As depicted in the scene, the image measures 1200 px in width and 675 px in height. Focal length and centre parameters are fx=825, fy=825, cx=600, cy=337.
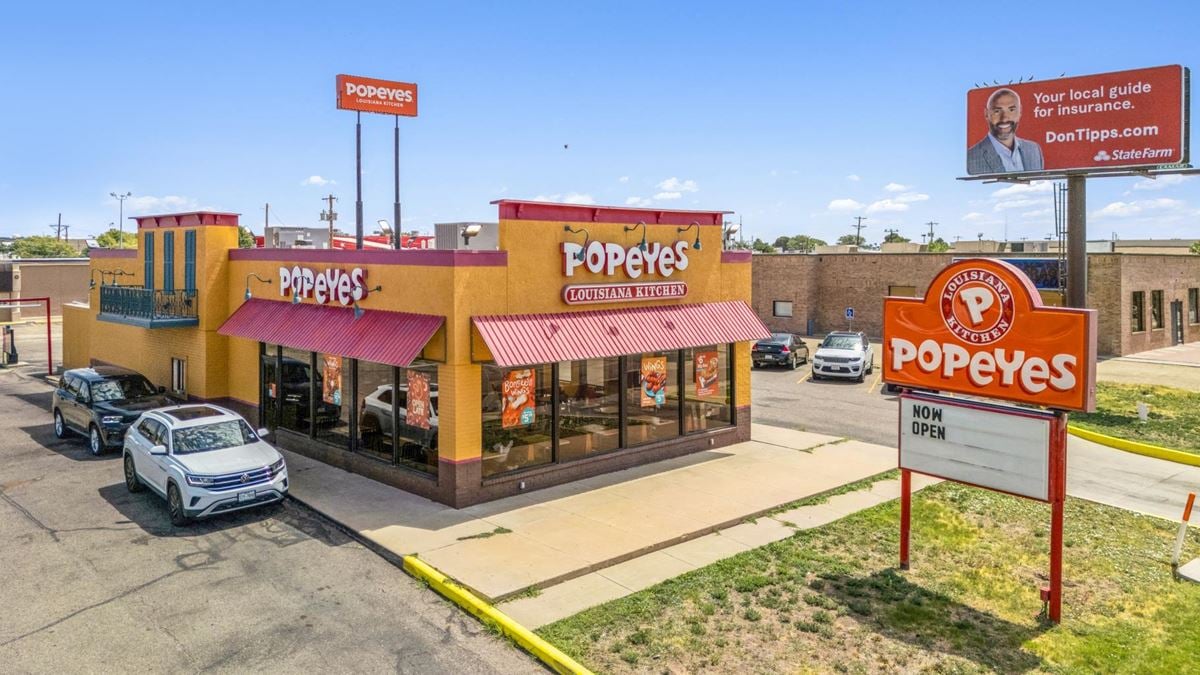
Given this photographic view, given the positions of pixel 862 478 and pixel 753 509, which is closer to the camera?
pixel 753 509

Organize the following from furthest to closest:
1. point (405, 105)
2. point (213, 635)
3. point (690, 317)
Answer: point (405, 105)
point (690, 317)
point (213, 635)

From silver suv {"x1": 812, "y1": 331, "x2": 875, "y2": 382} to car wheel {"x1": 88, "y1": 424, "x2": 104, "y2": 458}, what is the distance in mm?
24159

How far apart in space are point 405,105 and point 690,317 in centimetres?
1136

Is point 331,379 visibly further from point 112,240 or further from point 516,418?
point 112,240

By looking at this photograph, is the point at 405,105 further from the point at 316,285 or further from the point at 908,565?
the point at 908,565

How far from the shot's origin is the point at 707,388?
19.5 metres

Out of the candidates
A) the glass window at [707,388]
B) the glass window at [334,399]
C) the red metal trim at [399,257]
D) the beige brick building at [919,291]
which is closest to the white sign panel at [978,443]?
the glass window at [707,388]

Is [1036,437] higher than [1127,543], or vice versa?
[1036,437]

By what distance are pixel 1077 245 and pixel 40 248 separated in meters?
135

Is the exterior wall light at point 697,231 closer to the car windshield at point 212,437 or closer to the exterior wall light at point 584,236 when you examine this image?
the exterior wall light at point 584,236

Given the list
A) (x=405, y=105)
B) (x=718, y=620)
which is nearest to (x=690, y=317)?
(x=718, y=620)

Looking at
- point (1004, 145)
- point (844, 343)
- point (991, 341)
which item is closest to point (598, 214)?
point (991, 341)

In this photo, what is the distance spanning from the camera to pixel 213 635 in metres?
9.98

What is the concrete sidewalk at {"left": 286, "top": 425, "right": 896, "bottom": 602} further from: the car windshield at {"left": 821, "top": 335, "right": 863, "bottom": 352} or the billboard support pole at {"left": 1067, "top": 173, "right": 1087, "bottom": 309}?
the car windshield at {"left": 821, "top": 335, "right": 863, "bottom": 352}
